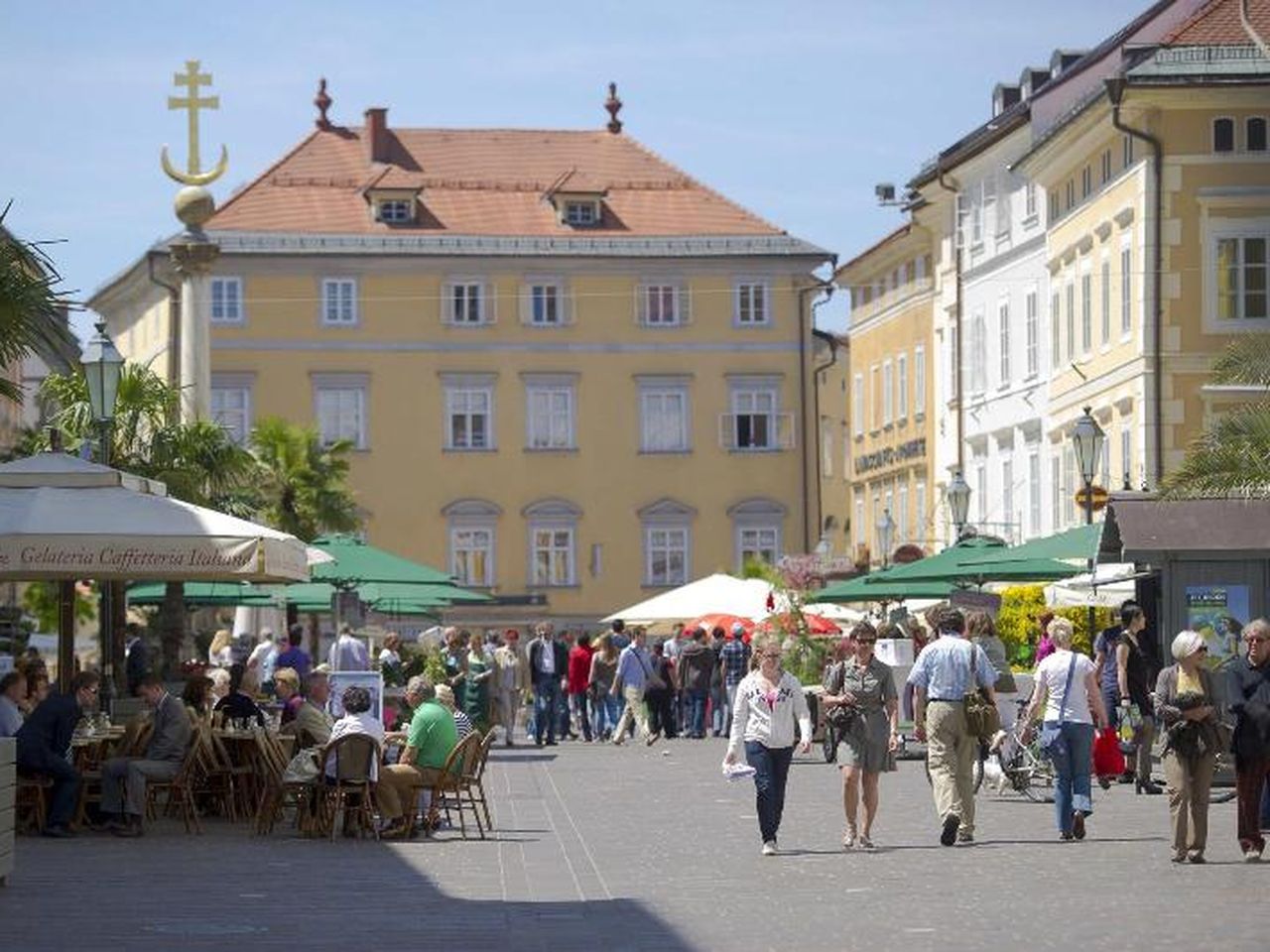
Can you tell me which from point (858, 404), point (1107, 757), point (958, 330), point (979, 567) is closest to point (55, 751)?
point (1107, 757)

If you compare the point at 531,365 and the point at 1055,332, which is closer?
the point at 1055,332

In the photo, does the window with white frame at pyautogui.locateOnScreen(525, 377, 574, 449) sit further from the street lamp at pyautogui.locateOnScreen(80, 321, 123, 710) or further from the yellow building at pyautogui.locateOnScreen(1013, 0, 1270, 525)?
the street lamp at pyautogui.locateOnScreen(80, 321, 123, 710)

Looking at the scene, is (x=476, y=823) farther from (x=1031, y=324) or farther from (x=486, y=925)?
(x=1031, y=324)

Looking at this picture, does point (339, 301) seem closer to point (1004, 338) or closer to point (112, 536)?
point (1004, 338)

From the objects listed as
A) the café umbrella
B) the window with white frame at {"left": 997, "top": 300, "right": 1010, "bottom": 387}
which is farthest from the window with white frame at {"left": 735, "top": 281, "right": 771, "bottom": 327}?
the café umbrella

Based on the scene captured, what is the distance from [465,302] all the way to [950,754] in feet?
219

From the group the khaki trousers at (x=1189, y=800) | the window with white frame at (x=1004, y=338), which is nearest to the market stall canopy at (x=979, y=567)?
the khaki trousers at (x=1189, y=800)

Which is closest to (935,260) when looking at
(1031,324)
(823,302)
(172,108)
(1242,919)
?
(1031,324)

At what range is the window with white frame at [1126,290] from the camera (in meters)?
55.7

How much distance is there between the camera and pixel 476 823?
2595 centimetres

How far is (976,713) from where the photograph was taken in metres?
23.2

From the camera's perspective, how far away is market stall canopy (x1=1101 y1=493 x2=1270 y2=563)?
29.4m

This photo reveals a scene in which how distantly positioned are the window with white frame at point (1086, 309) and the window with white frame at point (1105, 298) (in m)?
0.93

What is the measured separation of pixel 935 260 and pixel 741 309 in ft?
53.4
